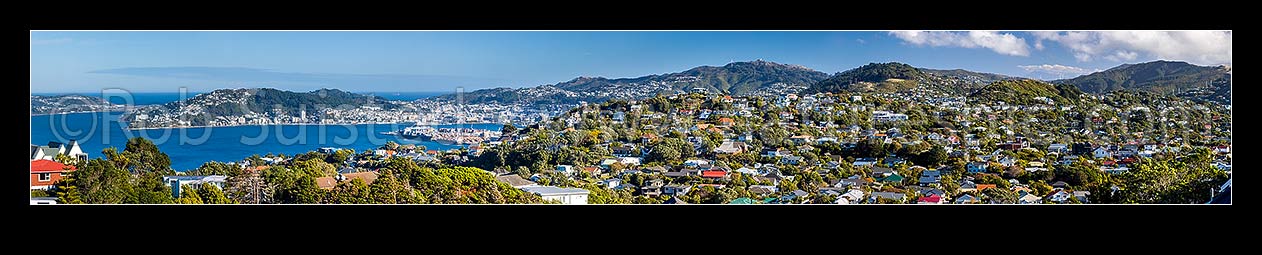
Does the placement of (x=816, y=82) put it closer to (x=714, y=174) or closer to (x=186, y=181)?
(x=714, y=174)

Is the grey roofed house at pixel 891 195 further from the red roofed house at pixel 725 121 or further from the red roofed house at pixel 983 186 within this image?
the red roofed house at pixel 725 121

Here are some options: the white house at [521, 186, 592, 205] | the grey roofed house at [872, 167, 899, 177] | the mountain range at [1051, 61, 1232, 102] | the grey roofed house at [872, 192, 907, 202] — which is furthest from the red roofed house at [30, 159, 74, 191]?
the mountain range at [1051, 61, 1232, 102]

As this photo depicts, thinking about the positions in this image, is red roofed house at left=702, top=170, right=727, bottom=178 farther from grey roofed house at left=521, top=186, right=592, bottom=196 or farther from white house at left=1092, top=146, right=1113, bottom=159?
white house at left=1092, top=146, right=1113, bottom=159

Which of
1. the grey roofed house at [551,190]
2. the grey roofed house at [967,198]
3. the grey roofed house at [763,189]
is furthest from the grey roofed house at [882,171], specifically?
the grey roofed house at [551,190]

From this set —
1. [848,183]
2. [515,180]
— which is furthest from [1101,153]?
[515,180]
